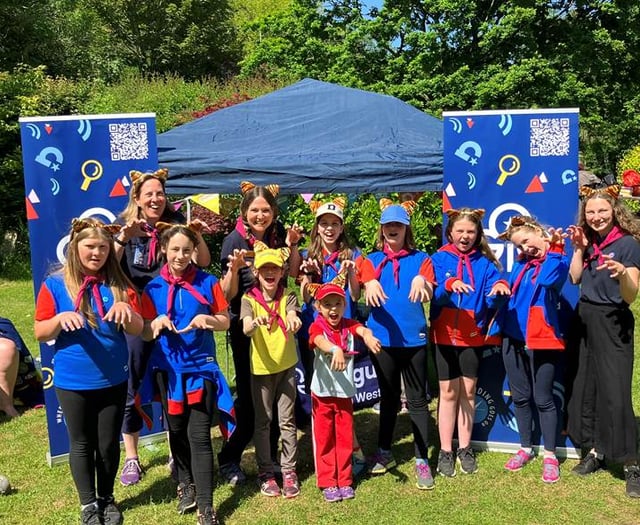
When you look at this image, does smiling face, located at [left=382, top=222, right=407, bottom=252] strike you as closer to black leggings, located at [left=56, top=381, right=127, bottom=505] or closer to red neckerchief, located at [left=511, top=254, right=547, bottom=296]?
red neckerchief, located at [left=511, top=254, right=547, bottom=296]

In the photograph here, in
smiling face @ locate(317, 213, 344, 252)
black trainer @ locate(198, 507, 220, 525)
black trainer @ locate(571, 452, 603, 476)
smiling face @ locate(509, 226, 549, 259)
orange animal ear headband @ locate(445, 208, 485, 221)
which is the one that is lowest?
black trainer @ locate(571, 452, 603, 476)

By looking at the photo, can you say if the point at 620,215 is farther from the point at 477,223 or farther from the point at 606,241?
the point at 477,223

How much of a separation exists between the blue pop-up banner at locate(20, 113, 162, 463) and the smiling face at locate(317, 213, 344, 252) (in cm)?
123

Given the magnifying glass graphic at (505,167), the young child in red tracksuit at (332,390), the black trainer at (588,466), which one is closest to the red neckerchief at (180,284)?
the young child in red tracksuit at (332,390)

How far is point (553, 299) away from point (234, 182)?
7.87 ft

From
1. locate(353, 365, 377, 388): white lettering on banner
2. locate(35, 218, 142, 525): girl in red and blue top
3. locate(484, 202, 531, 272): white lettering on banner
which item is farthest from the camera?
locate(353, 365, 377, 388): white lettering on banner

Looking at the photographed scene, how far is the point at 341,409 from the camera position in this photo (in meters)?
3.43

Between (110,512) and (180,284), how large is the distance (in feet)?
4.19

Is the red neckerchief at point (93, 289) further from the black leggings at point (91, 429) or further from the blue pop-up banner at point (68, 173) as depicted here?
the blue pop-up banner at point (68, 173)

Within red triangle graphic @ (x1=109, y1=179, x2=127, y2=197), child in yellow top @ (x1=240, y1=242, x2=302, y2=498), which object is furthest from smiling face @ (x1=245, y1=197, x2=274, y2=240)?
red triangle graphic @ (x1=109, y1=179, x2=127, y2=197)

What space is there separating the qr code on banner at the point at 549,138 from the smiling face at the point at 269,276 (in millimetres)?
1797

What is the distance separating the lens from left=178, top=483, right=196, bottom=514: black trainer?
131 inches

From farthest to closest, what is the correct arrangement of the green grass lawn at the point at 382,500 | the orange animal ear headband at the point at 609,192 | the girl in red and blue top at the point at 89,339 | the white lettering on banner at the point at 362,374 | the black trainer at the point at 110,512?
the white lettering on banner at the point at 362,374 → the orange animal ear headband at the point at 609,192 → the green grass lawn at the point at 382,500 → the black trainer at the point at 110,512 → the girl in red and blue top at the point at 89,339

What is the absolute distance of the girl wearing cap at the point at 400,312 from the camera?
11.4 ft
